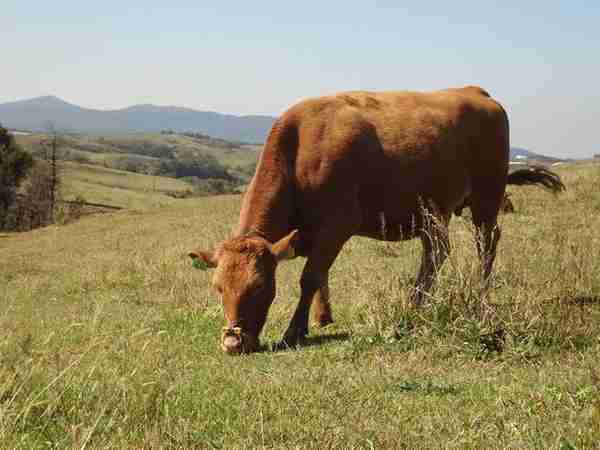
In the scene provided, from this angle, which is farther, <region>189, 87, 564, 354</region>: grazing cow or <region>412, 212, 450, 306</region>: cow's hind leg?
<region>412, 212, 450, 306</region>: cow's hind leg

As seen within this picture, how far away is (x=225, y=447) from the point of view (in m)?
4.46

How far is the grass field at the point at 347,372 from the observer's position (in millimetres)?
4582

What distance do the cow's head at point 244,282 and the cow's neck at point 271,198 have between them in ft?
1.93

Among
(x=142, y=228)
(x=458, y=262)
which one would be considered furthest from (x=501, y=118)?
(x=142, y=228)

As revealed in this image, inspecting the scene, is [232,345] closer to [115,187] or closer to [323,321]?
[323,321]

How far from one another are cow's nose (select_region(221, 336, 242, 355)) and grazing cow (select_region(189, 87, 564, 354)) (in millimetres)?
11

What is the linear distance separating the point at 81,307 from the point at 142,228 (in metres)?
19.7

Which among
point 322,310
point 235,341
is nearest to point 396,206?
point 322,310

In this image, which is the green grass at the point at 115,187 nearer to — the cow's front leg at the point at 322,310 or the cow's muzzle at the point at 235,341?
the cow's front leg at the point at 322,310

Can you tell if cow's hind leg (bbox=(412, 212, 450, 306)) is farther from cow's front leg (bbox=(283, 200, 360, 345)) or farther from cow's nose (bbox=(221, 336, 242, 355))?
cow's nose (bbox=(221, 336, 242, 355))

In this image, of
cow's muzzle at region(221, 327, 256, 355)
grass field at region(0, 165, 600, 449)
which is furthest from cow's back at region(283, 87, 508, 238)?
cow's muzzle at region(221, 327, 256, 355)

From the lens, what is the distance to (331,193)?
8719 millimetres

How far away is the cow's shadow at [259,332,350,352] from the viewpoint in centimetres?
801

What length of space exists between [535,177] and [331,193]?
5.60 m
